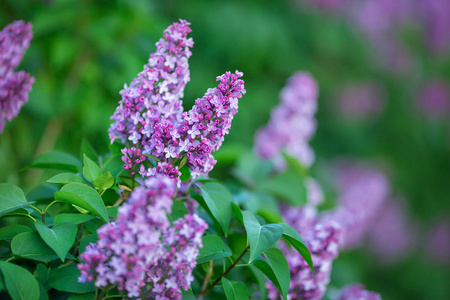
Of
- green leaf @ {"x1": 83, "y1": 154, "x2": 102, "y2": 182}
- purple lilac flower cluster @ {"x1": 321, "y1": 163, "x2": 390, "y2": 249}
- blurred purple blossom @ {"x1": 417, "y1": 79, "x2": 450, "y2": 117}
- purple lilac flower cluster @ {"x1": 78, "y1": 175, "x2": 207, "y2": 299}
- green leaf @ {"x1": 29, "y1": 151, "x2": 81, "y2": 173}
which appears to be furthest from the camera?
blurred purple blossom @ {"x1": 417, "y1": 79, "x2": 450, "y2": 117}

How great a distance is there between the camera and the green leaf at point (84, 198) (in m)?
0.77

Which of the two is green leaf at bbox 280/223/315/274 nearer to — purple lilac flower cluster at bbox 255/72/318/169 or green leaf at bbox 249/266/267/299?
green leaf at bbox 249/266/267/299

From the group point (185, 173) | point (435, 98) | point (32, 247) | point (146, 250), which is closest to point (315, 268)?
point (185, 173)

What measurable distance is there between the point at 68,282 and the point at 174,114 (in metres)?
0.38

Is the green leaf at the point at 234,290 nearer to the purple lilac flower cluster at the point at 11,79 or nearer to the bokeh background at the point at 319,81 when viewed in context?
the purple lilac flower cluster at the point at 11,79

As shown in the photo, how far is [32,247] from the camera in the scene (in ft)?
2.54

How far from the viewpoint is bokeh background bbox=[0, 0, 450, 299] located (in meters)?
1.94

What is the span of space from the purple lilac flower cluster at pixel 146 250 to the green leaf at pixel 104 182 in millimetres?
156

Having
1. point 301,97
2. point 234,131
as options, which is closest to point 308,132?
point 301,97

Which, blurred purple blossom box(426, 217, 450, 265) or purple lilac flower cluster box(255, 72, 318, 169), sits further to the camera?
blurred purple blossom box(426, 217, 450, 265)

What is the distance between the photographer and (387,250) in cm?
385

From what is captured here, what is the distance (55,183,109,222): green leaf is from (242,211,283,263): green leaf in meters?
0.25

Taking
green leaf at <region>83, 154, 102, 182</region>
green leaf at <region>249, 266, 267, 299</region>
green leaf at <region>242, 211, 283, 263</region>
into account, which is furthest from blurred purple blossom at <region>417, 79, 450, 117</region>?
green leaf at <region>83, 154, 102, 182</region>

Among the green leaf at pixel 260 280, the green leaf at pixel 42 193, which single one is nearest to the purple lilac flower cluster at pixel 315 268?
the green leaf at pixel 260 280
